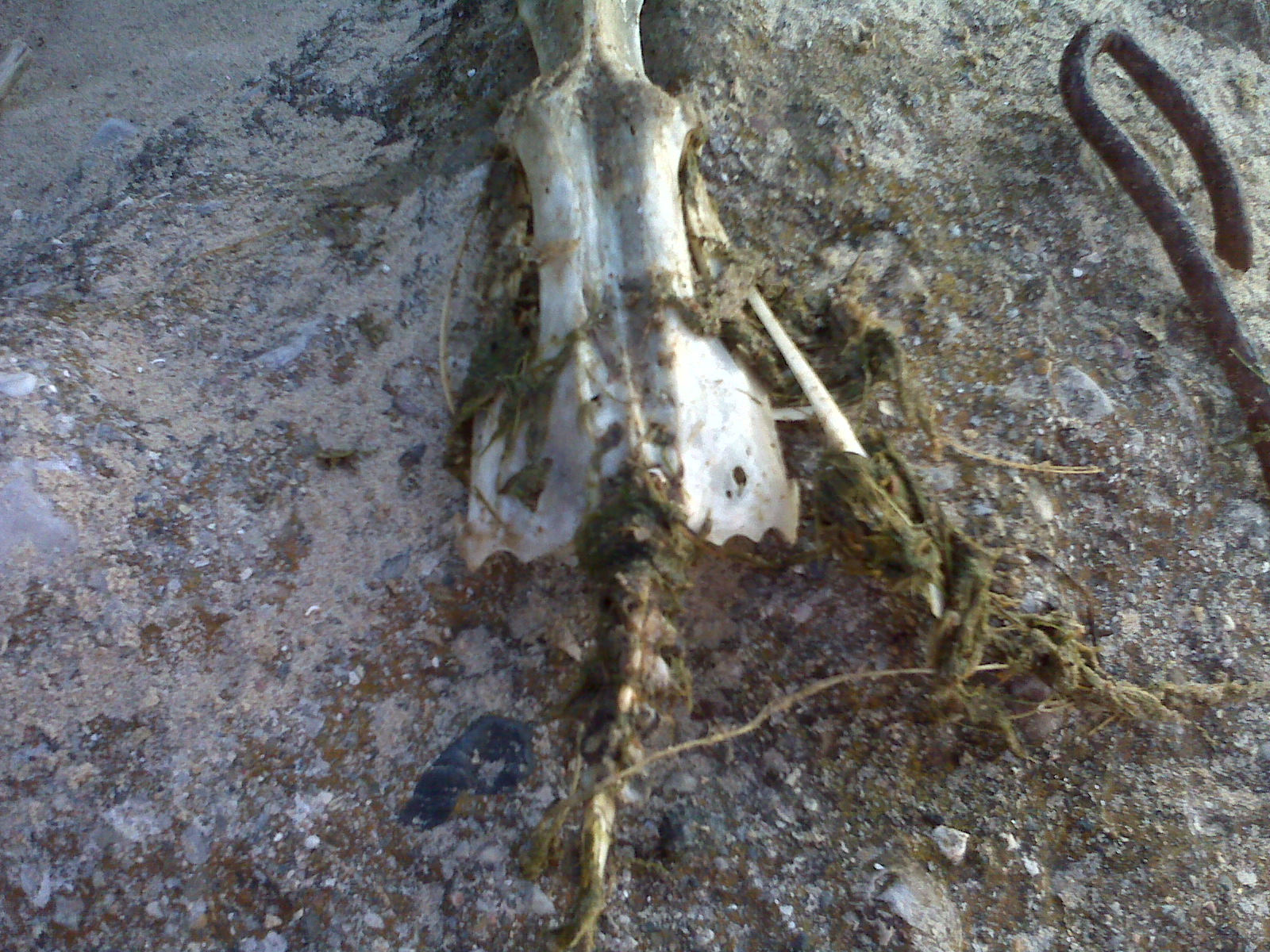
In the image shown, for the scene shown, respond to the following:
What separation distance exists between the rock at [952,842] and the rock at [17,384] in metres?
2.04

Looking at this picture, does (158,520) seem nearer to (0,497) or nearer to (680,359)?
(0,497)

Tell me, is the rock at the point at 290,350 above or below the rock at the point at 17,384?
below

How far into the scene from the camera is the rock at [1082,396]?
189 centimetres

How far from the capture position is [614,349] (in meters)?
1.66

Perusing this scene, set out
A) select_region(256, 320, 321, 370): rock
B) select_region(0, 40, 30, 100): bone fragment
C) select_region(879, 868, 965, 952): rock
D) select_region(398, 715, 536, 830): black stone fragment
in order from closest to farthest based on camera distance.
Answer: select_region(879, 868, 965, 952): rock, select_region(398, 715, 536, 830): black stone fragment, select_region(256, 320, 321, 370): rock, select_region(0, 40, 30, 100): bone fragment

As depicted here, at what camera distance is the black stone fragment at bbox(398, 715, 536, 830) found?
1508 mm

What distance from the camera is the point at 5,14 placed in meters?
3.15

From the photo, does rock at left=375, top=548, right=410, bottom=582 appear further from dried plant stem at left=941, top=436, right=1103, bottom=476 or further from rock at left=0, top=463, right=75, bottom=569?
dried plant stem at left=941, top=436, right=1103, bottom=476

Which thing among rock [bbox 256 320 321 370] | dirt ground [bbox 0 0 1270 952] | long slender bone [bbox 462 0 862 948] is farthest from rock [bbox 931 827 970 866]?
rock [bbox 256 320 321 370]

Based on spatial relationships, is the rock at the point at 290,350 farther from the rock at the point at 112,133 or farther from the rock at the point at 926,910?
the rock at the point at 926,910

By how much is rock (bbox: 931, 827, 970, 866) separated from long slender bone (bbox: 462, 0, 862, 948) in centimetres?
54

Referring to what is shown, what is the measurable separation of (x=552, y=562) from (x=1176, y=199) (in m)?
1.91

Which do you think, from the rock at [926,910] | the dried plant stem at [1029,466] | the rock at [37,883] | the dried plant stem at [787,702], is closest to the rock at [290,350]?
the rock at [37,883]

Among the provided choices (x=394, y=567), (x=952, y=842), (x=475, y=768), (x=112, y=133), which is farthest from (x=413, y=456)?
(x=112, y=133)
